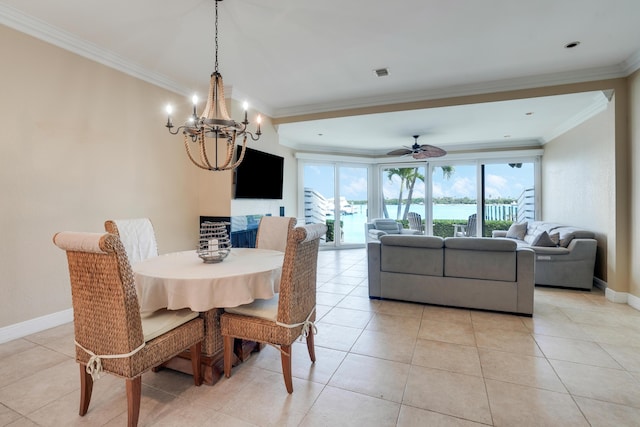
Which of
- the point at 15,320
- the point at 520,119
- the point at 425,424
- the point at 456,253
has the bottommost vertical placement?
the point at 425,424

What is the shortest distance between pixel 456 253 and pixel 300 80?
2.84 metres

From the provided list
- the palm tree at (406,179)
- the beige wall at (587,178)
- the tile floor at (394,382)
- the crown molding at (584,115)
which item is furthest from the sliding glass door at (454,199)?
the tile floor at (394,382)

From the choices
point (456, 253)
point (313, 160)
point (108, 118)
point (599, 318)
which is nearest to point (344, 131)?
point (313, 160)

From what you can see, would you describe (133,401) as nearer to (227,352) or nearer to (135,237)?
(227,352)

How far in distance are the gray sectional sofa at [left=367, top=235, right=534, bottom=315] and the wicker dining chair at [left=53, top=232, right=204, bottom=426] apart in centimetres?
258

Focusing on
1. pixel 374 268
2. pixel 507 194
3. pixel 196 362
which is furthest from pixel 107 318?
pixel 507 194

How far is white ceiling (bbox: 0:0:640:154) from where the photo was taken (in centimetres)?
245

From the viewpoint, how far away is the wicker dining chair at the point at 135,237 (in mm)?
2375

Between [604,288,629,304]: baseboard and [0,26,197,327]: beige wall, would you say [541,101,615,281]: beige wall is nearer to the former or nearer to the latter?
[604,288,629,304]: baseboard

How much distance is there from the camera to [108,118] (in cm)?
321

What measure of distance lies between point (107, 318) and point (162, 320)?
1.08ft

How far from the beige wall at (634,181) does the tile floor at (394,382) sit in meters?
0.65

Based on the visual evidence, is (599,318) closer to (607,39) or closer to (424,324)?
(424,324)

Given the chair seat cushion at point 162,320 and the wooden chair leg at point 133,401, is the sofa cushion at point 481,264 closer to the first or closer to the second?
the chair seat cushion at point 162,320
